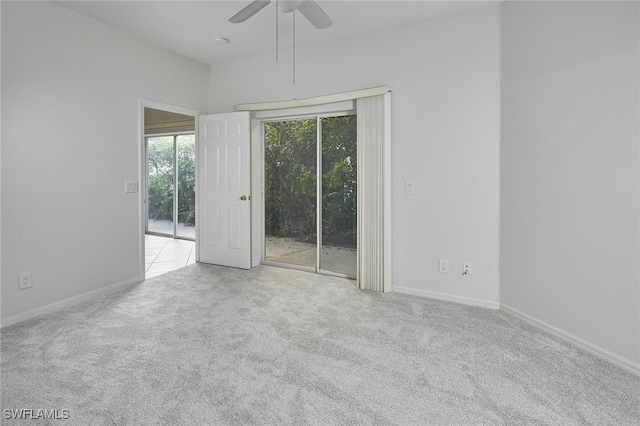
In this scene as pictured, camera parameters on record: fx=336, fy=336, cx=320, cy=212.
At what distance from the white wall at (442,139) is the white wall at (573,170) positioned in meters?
0.14

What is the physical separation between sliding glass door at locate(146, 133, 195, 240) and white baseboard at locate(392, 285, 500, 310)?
15.4 feet

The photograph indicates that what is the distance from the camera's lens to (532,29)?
8.63 ft

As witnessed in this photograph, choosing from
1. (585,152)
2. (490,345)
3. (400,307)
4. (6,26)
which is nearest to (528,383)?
(490,345)

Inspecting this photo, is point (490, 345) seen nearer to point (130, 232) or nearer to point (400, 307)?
point (400, 307)

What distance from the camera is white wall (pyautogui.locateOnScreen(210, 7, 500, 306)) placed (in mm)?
3002

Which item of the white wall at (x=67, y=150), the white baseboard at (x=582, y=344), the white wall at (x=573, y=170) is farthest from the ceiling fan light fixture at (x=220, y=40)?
the white baseboard at (x=582, y=344)

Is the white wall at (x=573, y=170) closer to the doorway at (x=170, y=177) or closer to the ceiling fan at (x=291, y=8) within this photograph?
the ceiling fan at (x=291, y=8)

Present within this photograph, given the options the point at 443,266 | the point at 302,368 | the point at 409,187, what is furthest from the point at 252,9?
the point at 443,266

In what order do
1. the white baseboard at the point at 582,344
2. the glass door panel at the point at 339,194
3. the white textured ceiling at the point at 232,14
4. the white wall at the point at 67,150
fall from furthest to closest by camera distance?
the glass door panel at the point at 339,194 → the white textured ceiling at the point at 232,14 → the white wall at the point at 67,150 → the white baseboard at the point at 582,344

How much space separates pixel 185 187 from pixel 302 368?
222 inches

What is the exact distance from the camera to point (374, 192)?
11.4 feet

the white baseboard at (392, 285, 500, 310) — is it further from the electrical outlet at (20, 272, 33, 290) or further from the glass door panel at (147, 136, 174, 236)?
the glass door panel at (147, 136, 174, 236)

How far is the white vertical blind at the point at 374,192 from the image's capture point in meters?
3.39

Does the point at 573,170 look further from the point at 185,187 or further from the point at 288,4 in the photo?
the point at 185,187
